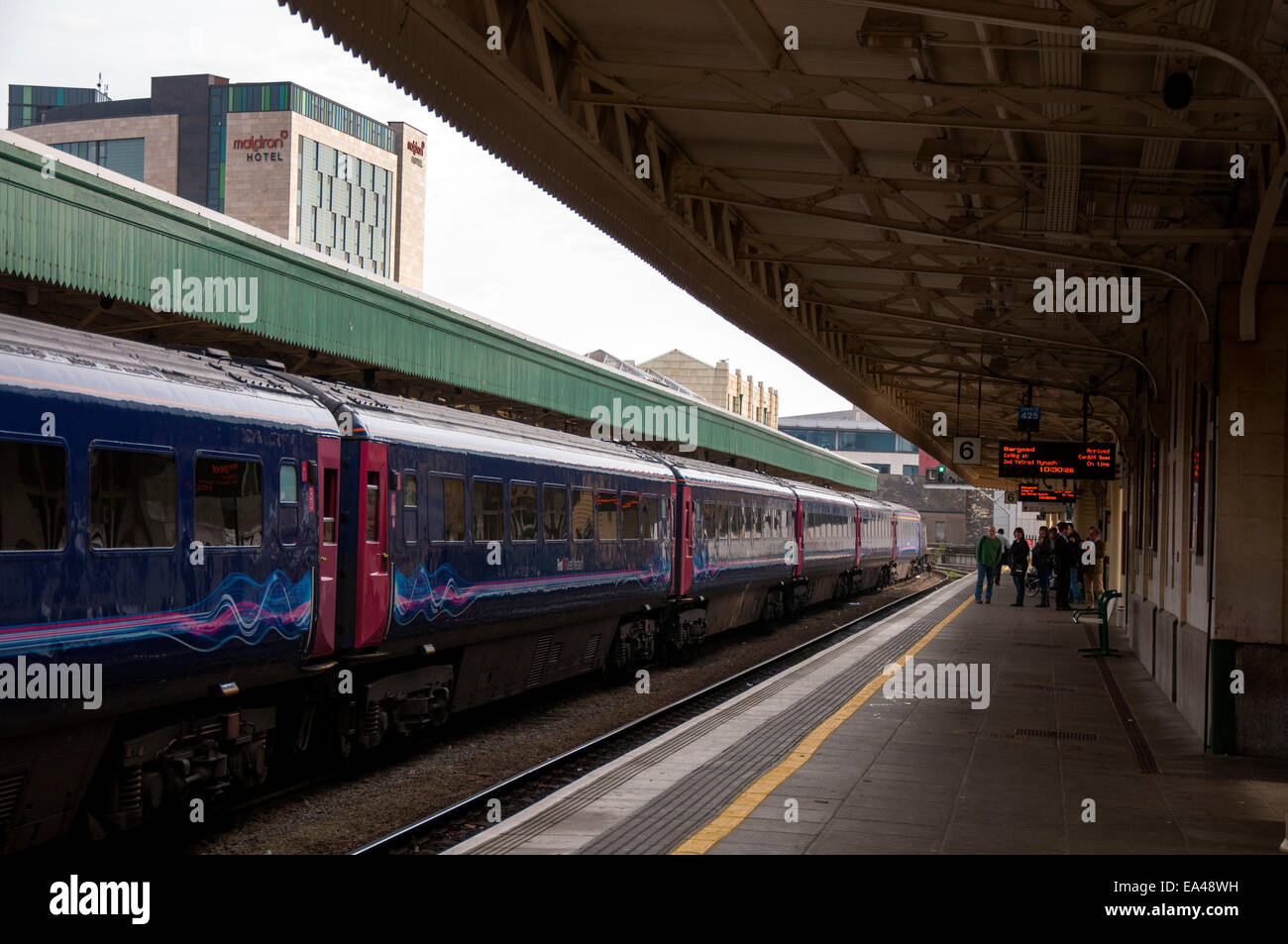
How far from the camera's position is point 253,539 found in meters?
8.70

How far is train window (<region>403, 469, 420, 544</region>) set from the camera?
1074 centimetres

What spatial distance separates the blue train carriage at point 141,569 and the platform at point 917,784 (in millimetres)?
1987

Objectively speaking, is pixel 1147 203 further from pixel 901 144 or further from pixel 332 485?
pixel 332 485

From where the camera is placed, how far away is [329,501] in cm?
988

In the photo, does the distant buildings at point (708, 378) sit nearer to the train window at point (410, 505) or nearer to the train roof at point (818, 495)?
the train roof at point (818, 495)

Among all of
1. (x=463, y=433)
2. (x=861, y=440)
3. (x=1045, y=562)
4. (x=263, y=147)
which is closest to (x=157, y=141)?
(x=263, y=147)

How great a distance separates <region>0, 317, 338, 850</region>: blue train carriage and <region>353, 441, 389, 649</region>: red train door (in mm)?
557

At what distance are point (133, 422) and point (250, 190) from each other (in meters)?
102

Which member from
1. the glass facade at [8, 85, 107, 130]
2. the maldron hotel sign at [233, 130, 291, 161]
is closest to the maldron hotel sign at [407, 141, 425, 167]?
the maldron hotel sign at [233, 130, 291, 161]

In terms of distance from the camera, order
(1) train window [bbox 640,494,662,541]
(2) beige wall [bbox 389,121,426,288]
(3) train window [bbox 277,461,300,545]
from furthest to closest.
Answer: (2) beige wall [bbox 389,121,426,288]
(1) train window [bbox 640,494,662,541]
(3) train window [bbox 277,461,300,545]

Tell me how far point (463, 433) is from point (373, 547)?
84.8 inches

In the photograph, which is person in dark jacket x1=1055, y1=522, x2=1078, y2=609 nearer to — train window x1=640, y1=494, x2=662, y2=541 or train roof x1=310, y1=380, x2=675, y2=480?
train window x1=640, y1=494, x2=662, y2=541

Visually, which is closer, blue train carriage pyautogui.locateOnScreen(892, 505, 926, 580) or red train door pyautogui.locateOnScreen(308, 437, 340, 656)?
red train door pyautogui.locateOnScreen(308, 437, 340, 656)

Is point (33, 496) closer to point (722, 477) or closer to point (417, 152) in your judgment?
point (722, 477)
